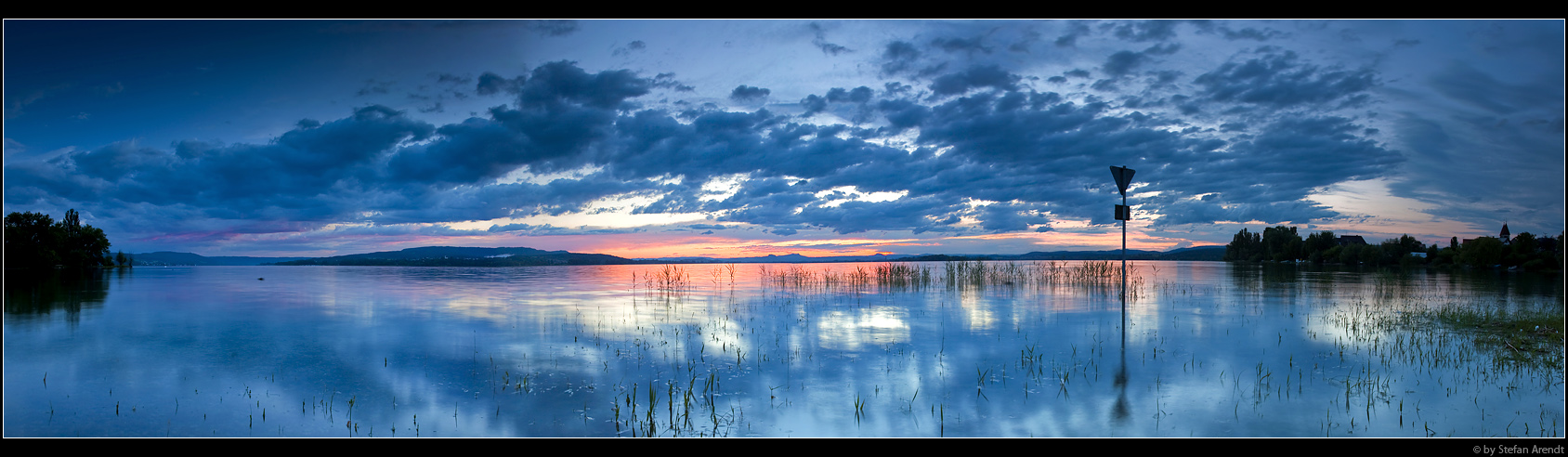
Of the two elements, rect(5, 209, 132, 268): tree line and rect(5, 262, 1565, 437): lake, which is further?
rect(5, 209, 132, 268): tree line

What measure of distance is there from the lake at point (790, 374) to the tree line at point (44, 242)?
205 ft

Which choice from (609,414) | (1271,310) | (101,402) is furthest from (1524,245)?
(101,402)

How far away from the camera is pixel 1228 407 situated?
633 cm

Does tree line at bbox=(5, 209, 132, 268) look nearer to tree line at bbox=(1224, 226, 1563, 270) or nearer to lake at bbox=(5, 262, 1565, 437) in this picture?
lake at bbox=(5, 262, 1565, 437)

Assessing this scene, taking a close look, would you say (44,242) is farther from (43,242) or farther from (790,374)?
(790,374)

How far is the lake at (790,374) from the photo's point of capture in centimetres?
600

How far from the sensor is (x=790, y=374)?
7973 mm

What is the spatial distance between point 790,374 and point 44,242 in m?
83.0

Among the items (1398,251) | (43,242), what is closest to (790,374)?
(43,242)

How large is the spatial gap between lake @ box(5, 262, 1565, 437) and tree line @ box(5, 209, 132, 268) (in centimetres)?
6234

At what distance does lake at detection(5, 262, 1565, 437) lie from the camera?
600cm

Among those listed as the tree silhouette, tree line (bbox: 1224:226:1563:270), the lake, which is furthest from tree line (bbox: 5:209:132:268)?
tree line (bbox: 1224:226:1563:270)
